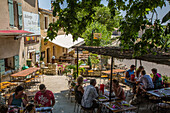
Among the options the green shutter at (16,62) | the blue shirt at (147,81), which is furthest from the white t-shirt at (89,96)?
the green shutter at (16,62)

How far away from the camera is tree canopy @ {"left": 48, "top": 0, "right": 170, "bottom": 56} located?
4.53 meters

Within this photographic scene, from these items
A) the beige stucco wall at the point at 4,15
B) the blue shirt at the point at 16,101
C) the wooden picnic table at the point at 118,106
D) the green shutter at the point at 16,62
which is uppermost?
the beige stucco wall at the point at 4,15

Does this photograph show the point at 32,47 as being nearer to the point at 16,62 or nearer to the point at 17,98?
the point at 16,62

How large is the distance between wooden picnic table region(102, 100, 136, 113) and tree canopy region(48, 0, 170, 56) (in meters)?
1.73

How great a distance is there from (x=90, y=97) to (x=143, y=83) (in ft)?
9.48

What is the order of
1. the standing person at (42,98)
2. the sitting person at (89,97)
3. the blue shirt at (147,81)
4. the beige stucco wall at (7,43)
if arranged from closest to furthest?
the standing person at (42,98)
the sitting person at (89,97)
the blue shirt at (147,81)
the beige stucco wall at (7,43)

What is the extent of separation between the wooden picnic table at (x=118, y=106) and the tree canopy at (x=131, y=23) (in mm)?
1729

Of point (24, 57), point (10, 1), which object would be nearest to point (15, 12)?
point (10, 1)

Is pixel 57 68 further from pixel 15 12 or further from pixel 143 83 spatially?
pixel 143 83

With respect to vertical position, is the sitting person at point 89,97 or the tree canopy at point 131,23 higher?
the tree canopy at point 131,23

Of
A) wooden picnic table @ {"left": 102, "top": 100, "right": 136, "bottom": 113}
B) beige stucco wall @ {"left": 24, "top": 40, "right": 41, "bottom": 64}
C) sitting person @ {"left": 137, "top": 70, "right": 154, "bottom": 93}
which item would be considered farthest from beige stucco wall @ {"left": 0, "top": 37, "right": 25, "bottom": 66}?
sitting person @ {"left": 137, "top": 70, "right": 154, "bottom": 93}

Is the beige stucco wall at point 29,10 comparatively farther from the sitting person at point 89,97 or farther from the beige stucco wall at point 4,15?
the sitting person at point 89,97

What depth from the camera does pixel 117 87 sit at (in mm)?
6281

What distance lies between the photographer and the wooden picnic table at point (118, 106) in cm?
531
